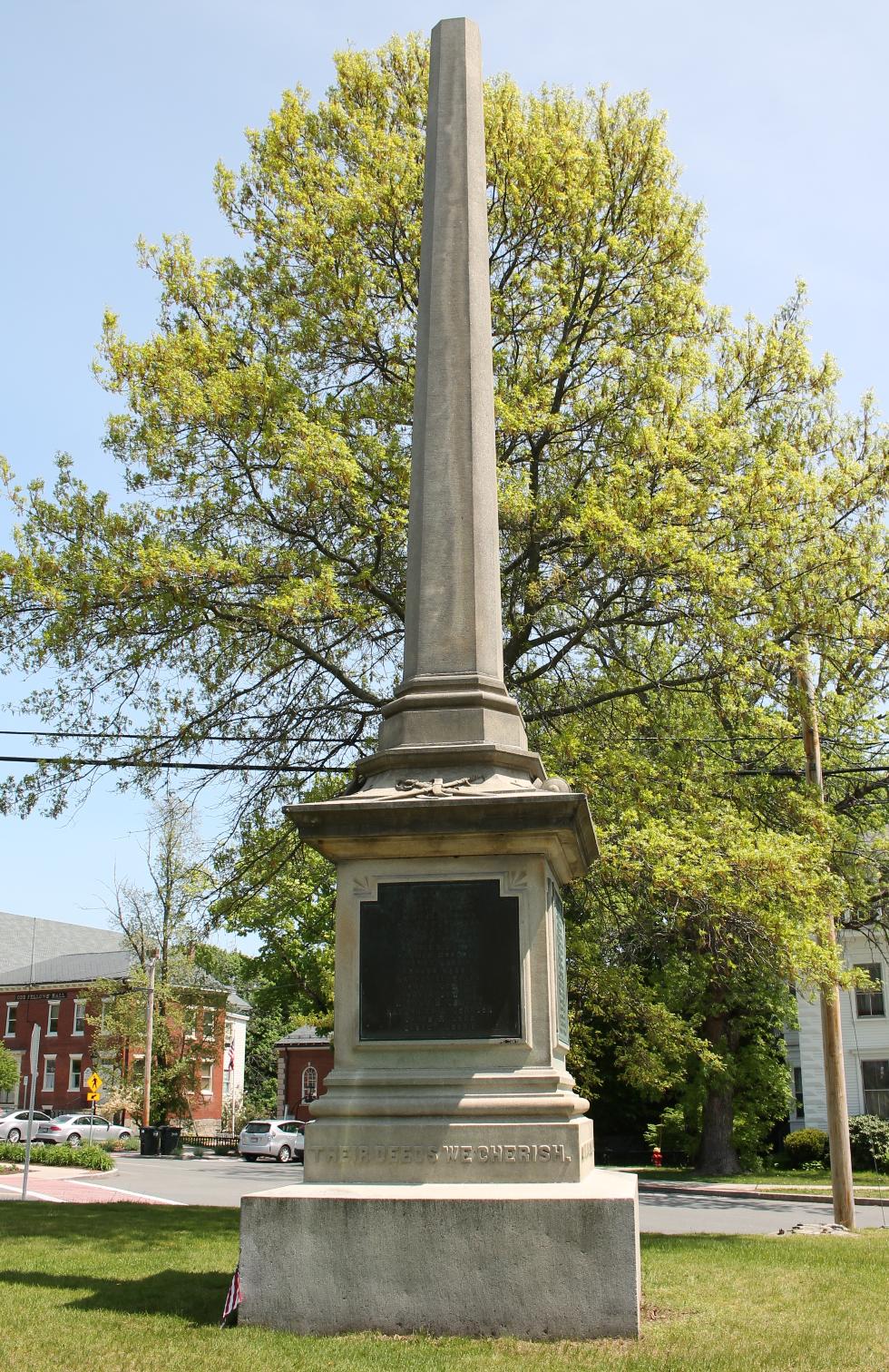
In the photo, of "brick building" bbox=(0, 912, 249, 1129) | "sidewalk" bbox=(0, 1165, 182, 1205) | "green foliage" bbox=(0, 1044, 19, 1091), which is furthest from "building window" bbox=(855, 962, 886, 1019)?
"green foliage" bbox=(0, 1044, 19, 1091)

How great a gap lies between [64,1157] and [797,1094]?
27.8m

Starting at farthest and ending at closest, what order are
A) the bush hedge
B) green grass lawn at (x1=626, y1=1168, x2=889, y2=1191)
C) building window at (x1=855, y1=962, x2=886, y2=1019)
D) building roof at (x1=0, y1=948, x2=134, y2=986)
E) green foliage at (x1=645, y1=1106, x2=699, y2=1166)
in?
building roof at (x1=0, y1=948, x2=134, y2=986), building window at (x1=855, y1=962, x2=886, y2=1019), green foliage at (x1=645, y1=1106, x2=699, y2=1166), the bush hedge, green grass lawn at (x1=626, y1=1168, x2=889, y2=1191)

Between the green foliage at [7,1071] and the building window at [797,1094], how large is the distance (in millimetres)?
30721

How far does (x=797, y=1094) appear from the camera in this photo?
47938mm

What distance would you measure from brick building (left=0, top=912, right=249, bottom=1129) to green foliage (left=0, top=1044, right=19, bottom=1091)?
2500 mm

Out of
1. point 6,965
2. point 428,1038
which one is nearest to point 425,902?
point 428,1038

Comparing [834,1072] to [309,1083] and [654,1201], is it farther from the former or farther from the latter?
[309,1083]

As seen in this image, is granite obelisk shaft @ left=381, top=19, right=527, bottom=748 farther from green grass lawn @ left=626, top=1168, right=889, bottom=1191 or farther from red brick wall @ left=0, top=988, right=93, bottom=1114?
red brick wall @ left=0, top=988, right=93, bottom=1114

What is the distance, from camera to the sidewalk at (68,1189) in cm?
2139

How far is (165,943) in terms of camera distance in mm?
47719

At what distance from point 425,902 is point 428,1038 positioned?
2.54 ft

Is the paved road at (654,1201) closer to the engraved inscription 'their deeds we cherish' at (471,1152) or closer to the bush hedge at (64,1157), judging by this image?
the bush hedge at (64,1157)

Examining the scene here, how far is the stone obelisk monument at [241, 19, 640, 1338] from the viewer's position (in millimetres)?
6449

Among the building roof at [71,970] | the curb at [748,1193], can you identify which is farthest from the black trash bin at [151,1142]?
the building roof at [71,970]
